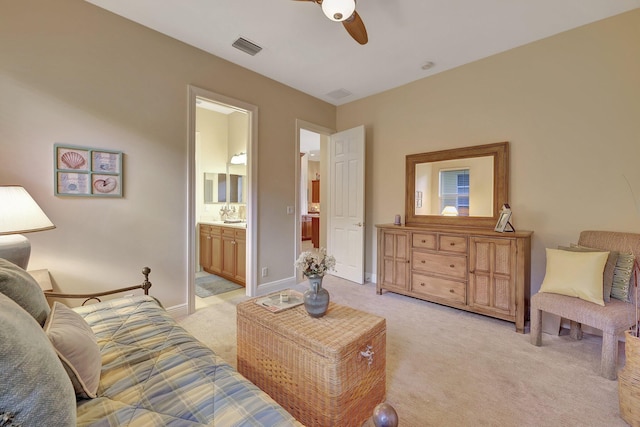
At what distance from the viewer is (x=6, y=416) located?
1.93ft

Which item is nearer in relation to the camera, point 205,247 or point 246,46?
point 246,46

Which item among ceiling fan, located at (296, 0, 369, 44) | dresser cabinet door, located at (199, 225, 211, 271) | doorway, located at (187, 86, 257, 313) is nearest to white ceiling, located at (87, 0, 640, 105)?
ceiling fan, located at (296, 0, 369, 44)

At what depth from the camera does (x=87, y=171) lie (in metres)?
2.36

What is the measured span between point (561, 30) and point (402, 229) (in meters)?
2.48

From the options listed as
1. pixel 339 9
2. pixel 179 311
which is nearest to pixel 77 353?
pixel 179 311

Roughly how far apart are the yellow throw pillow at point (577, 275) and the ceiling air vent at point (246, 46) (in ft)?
11.5

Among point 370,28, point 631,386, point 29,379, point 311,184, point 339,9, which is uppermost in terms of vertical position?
point 370,28

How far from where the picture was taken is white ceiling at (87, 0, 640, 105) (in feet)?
7.73

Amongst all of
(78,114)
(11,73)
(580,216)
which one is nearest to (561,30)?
(580,216)

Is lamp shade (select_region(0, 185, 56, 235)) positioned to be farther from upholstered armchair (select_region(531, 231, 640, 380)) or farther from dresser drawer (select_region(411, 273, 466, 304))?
upholstered armchair (select_region(531, 231, 640, 380))

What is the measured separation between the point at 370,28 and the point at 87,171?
111 inches

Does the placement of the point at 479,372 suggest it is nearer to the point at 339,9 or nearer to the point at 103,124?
the point at 339,9

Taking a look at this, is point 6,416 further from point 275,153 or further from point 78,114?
point 275,153

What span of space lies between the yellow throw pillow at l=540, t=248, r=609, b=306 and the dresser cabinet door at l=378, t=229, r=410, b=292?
4.49 ft
